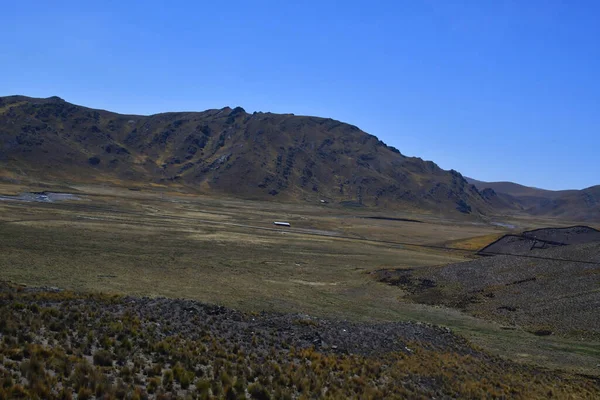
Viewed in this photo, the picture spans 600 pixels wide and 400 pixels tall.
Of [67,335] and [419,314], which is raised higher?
[67,335]

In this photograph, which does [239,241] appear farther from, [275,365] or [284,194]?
[284,194]

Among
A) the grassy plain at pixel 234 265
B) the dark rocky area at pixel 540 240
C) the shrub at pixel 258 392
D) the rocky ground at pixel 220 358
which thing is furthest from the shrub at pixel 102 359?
the dark rocky area at pixel 540 240

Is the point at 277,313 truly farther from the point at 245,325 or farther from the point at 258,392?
the point at 258,392

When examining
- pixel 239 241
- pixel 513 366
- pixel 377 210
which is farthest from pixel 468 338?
pixel 377 210

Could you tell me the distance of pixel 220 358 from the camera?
16203 mm

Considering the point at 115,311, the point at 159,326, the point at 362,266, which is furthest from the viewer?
the point at 362,266

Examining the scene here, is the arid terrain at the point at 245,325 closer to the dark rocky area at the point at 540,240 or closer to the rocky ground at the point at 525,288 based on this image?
the rocky ground at the point at 525,288

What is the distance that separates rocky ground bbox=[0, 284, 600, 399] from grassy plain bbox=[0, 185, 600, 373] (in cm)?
612

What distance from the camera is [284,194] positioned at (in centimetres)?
18788

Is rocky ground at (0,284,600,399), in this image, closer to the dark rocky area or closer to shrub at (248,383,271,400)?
shrub at (248,383,271,400)

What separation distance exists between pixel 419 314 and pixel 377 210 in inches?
5857

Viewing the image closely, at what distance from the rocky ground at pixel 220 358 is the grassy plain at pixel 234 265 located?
6.12 meters

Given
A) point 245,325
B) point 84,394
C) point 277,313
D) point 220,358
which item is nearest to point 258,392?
point 220,358

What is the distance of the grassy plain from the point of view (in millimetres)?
31297
